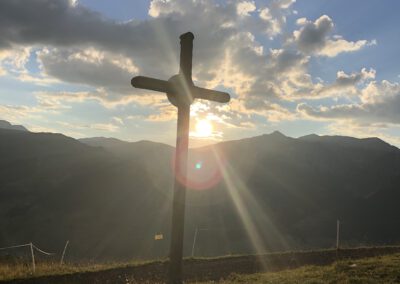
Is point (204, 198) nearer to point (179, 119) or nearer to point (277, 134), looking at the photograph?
point (277, 134)

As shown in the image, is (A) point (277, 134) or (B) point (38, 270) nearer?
(B) point (38, 270)

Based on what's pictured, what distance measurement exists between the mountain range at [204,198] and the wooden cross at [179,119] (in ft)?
135

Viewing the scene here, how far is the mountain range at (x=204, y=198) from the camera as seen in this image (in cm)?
6378

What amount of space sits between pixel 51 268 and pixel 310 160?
113653 mm

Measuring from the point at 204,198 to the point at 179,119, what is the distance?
267ft

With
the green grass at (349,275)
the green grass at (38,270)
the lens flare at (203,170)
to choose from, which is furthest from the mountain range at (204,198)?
the green grass at (349,275)

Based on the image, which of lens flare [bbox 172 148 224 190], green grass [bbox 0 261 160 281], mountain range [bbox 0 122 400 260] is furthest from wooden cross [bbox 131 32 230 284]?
lens flare [bbox 172 148 224 190]

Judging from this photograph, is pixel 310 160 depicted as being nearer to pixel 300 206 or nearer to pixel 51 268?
pixel 300 206

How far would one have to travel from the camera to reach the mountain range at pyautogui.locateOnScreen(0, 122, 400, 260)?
6378 centimetres

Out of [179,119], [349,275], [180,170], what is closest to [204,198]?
[349,275]

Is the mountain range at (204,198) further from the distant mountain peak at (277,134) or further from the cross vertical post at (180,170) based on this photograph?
the cross vertical post at (180,170)

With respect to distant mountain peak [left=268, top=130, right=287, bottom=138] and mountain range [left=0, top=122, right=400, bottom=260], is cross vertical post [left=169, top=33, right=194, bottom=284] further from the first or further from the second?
distant mountain peak [left=268, top=130, right=287, bottom=138]

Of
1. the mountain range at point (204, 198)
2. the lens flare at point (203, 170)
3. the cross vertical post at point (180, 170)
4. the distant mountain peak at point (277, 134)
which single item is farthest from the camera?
the distant mountain peak at point (277, 134)

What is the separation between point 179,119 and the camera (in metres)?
6.89
